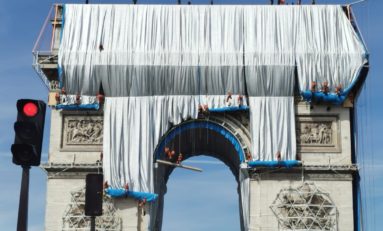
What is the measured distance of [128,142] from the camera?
35.8m

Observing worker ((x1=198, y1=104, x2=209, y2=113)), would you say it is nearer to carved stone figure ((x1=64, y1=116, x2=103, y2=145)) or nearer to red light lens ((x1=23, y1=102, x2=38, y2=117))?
carved stone figure ((x1=64, y1=116, x2=103, y2=145))

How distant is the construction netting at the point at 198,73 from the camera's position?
35.7m

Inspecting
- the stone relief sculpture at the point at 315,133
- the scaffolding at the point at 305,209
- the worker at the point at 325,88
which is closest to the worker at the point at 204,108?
the stone relief sculpture at the point at 315,133

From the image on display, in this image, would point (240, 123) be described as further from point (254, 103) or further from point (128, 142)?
point (128, 142)

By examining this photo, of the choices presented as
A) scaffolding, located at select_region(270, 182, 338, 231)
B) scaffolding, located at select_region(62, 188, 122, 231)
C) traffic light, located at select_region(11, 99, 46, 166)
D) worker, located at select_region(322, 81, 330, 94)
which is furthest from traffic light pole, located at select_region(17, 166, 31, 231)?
worker, located at select_region(322, 81, 330, 94)

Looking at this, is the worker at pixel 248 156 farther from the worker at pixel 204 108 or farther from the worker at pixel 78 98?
the worker at pixel 78 98

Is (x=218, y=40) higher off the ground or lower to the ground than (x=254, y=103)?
higher

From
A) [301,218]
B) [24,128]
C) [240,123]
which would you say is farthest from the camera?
[240,123]

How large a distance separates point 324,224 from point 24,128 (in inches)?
1109

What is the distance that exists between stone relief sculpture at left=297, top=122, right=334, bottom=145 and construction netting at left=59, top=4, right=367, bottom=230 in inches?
30.6

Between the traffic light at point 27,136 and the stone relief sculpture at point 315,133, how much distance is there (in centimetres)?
2890

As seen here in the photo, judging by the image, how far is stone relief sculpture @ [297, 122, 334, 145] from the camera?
35938 millimetres

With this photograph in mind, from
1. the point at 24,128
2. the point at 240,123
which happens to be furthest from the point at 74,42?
the point at 24,128

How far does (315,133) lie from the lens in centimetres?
3609
